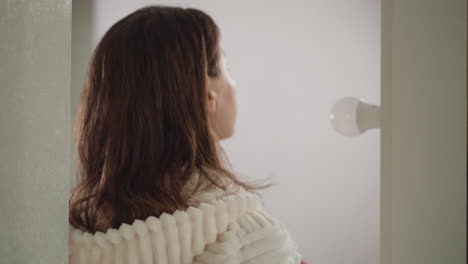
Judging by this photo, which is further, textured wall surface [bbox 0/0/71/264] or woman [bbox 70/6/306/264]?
woman [bbox 70/6/306/264]

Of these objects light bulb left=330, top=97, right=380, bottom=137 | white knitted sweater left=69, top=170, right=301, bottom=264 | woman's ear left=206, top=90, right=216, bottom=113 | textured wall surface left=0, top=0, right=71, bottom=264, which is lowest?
white knitted sweater left=69, top=170, right=301, bottom=264

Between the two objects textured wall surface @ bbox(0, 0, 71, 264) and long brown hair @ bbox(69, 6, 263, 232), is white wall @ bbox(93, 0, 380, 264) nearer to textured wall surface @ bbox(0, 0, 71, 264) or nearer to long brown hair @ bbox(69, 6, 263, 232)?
long brown hair @ bbox(69, 6, 263, 232)

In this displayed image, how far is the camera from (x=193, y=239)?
0.60 metres

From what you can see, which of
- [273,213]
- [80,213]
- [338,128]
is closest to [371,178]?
[273,213]

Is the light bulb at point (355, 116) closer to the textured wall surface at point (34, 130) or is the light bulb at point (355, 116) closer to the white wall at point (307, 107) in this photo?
the textured wall surface at point (34, 130)

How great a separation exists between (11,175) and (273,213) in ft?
4.46

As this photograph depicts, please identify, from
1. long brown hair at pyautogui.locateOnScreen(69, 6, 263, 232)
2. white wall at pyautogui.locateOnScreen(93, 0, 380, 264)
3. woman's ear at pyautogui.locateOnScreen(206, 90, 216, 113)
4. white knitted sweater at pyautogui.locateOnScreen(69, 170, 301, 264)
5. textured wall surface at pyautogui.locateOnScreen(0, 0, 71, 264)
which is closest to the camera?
textured wall surface at pyautogui.locateOnScreen(0, 0, 71, 264)

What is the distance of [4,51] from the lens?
192 millimetres

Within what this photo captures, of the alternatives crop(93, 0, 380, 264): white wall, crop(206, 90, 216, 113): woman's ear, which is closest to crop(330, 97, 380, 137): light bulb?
crop(206, 90, 216, 113): woman's ear

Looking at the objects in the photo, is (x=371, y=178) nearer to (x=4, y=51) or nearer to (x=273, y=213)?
(x=273, y=213)

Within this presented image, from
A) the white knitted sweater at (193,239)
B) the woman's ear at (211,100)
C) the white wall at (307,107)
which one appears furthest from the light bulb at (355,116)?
the white wall at (307,107)

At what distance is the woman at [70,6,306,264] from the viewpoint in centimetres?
65

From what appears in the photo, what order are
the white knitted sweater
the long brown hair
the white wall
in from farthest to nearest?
the white wall → the long brown hair → the white knitted sweater

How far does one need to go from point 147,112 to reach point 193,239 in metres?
0.31
